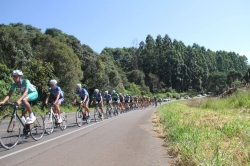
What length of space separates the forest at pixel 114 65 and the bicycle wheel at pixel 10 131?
1604 cm

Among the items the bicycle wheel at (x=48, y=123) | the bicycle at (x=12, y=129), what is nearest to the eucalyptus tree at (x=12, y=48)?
the bicycle wheel at (x=48, y=123)

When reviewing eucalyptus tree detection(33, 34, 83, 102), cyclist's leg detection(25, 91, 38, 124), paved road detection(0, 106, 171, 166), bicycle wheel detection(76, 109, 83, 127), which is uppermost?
eucalyptus tree detection(33, 34, 83, 102)

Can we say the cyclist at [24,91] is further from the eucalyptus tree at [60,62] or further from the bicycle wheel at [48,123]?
the eucalyptus tree at [60,62]

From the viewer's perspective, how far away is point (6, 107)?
839 inches

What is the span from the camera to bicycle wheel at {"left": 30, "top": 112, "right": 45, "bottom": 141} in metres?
8.38

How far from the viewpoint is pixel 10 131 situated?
727 cm

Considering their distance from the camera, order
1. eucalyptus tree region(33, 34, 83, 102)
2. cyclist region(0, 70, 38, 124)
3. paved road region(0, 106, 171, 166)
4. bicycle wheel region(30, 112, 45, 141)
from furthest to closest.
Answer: eucalyptus tree region(33, 34, 83, 102) < bicycle wheel region(30, 112, 45, 141) < cyclist region(0, 70, 38, 124) < paved road region(0, 106, 171, 166)

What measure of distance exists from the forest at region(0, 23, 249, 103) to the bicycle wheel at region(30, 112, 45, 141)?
48.1ft

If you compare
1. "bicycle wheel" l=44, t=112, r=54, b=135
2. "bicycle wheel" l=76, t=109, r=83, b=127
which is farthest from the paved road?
"bicycle wheel" l=76, t=109, r=83, b=127

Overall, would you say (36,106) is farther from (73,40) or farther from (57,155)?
(73,40)

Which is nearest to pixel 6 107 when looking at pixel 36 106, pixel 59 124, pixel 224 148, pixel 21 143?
pixel 36 106

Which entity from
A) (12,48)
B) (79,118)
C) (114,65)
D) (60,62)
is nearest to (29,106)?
(79,118)

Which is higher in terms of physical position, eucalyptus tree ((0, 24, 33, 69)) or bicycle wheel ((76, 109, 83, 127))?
eucalyptus tree ((0, 24, 33, 69))

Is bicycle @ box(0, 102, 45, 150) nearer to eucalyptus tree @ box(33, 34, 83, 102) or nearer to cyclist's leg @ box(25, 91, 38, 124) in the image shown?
cyclist's leg @ box(25, 91, 38, 124)
